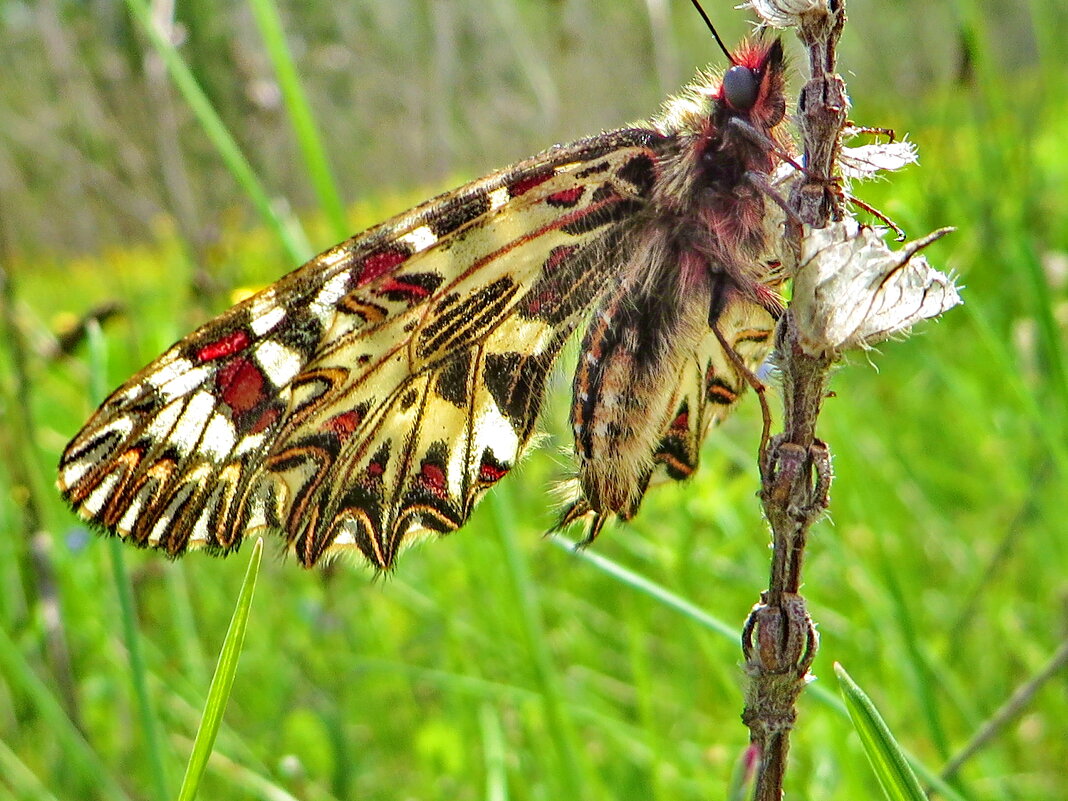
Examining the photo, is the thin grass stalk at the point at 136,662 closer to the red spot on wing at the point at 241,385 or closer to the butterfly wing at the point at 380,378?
the butterfly wing at the point at 380,378

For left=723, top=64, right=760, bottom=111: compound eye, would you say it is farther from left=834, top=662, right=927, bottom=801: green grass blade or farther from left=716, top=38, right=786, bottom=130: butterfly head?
left=834, top=662, right=927, bottom=801: green grass blade

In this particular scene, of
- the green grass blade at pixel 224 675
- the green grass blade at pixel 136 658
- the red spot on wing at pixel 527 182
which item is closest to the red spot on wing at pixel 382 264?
the red spot on wing at pixel 527 182

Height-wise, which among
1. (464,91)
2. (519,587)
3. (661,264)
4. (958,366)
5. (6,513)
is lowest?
(519,587)

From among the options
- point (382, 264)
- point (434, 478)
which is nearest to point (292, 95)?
point (382, 264)

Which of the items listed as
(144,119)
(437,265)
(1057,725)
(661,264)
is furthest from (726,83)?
(144,119)

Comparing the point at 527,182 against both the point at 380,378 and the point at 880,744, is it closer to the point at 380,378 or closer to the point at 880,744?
the point at 380,378

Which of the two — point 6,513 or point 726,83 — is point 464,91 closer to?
point 6,513
